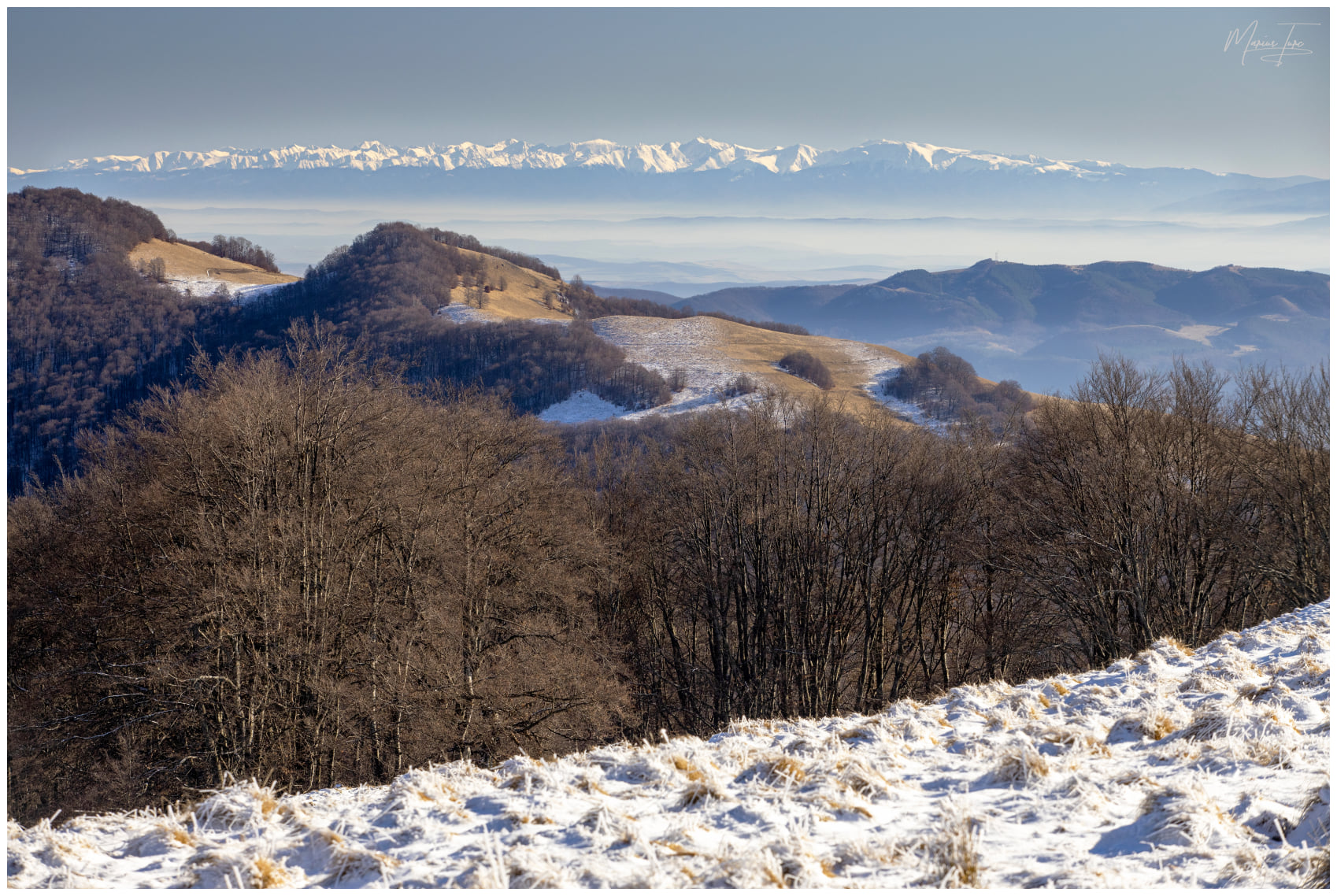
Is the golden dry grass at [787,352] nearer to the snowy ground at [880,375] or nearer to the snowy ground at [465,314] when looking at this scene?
the snowy ground at [880,375]

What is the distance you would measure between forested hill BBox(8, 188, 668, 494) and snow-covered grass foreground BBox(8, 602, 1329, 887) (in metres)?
119

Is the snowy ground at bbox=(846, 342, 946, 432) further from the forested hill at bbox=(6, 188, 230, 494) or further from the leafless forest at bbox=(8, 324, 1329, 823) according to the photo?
the forested hill at bbox=(6, 188, 230, 494)

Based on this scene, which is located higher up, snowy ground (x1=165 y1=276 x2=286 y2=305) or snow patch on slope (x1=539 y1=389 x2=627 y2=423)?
snowy ground (x1=165 y1=276 x2=286 y2=305)

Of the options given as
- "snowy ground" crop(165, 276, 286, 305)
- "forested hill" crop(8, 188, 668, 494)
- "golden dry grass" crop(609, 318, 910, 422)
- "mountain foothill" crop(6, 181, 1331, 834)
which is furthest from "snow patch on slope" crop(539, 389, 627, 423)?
"snowy ground" crop(165, 276, 286, 305)

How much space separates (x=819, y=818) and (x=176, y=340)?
656ft

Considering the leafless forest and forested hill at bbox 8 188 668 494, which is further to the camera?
forested hill at bbox 8 188 668 494

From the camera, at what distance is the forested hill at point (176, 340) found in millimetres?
135625

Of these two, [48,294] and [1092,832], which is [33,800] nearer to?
[1092,832]

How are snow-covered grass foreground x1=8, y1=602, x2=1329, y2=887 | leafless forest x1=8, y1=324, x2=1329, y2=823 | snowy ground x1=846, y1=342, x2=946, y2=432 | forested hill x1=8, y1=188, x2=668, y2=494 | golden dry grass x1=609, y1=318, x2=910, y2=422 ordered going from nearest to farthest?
snow-covered grass foreground x1=8, y1=602, x2=1329, y2=887, leafless forest x1=8, y1=324, x2=1329, y2=823, snowy ground x1=846, y1=342, x2=946, y2=432, golden dry grass x1=609, y1=318, x2=910, y2=422, forested hill x1=8, y1=188, x2=668, y2=494

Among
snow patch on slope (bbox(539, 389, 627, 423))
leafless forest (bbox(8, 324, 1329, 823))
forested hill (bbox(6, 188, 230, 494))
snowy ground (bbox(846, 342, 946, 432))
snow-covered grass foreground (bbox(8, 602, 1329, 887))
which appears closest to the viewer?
snow-covered grass foreground (bbox(8, 602, 1329, 887))

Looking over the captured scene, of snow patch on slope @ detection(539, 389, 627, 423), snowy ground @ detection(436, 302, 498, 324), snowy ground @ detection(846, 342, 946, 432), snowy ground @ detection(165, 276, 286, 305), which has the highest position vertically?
snowy ground @ detection(165, 276, 286, 305)

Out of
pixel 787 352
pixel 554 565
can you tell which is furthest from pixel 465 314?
pixel 554 565

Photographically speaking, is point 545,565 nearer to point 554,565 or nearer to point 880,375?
point 554,565

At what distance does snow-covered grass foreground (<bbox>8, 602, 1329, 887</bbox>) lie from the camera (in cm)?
406
